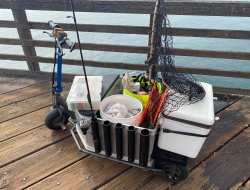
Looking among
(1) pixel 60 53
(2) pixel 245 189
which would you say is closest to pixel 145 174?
(2) pixel 245 189

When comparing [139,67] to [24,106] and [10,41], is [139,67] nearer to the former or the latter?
[24,106]

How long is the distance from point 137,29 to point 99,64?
80 centimetres

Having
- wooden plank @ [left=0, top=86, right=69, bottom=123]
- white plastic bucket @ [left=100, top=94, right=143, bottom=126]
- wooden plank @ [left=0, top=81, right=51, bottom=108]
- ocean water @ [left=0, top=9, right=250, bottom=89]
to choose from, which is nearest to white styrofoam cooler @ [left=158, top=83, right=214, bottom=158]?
white plastic bucket @ [left=100, top=94, right=143, bottom=126]

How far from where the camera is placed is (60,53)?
2.54 metres

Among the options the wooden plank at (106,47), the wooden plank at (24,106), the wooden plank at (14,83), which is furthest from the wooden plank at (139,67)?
the wooden plank at (24,106)

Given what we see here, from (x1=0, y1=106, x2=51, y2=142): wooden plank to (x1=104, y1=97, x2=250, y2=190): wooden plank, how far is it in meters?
1.30

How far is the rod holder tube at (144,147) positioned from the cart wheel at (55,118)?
1.11m

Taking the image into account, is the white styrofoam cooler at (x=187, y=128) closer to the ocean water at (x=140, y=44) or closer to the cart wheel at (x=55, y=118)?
the cart wheel at (x=55, y=118)

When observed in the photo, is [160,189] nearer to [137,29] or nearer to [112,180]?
[112,180]

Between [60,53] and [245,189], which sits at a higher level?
[60,53]

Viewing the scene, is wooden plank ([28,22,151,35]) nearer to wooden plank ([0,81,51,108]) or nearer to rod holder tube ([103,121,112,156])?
wooden plank ([0,81,51,108])

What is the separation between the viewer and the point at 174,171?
2242 millimetres

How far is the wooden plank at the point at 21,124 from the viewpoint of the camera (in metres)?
2.93

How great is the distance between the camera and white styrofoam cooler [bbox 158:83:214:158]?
2.00m
